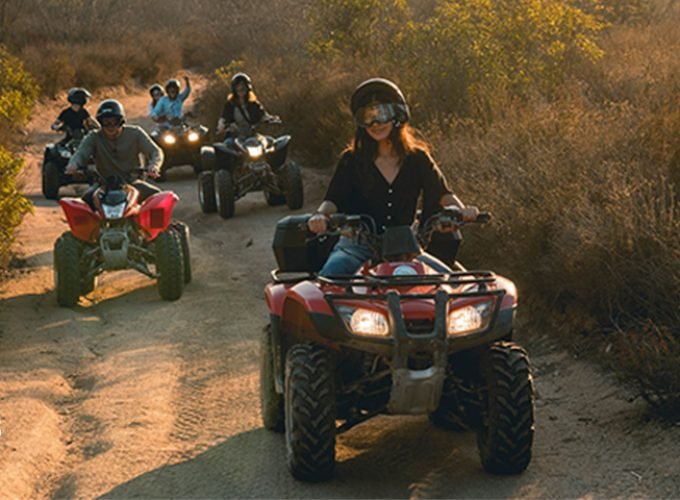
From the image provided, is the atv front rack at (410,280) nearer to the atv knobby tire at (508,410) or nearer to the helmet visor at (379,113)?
the atv knobby tire at (508,410)

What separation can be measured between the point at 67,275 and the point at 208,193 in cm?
621

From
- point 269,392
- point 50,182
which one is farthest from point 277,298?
point 50,182

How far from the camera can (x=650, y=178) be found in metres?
8.24

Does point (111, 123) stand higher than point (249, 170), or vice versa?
point (111, 123)

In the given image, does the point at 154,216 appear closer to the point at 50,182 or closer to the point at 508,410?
the point at 508,410

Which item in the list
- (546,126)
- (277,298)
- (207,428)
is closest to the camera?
(277,298)

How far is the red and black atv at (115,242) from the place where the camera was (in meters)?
10.5

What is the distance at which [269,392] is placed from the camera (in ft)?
20.8

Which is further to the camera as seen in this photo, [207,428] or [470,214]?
[207,428]

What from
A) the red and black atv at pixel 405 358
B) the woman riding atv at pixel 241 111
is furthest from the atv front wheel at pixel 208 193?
the red and black atv at pixel 405 358

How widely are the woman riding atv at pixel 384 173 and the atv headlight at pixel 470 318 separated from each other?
106 centimetres

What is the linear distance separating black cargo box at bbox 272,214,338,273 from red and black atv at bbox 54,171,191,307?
4.27 metres

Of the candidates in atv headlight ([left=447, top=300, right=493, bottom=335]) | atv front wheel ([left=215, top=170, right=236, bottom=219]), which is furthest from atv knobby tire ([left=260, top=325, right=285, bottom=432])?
atv front wheel ([left=215, top=170, right=236, bottom=219])

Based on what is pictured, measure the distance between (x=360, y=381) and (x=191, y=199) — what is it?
13.2 meters
